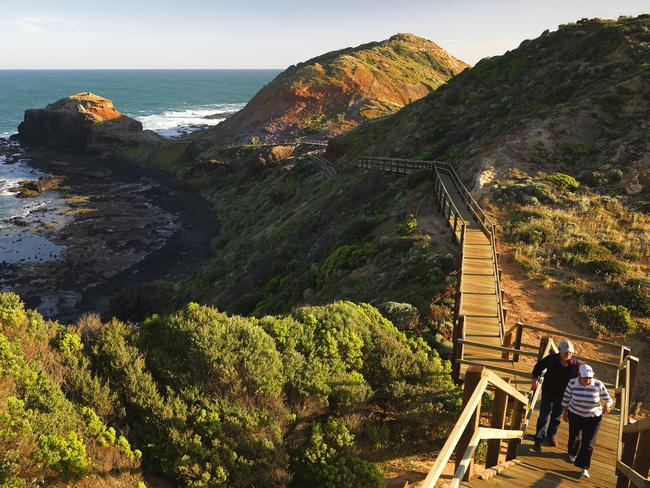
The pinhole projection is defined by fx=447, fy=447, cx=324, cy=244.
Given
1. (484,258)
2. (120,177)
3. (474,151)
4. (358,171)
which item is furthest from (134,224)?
(484,258)

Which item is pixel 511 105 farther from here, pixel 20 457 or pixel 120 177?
pixel 120 177

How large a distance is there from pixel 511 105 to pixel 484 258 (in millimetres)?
23271

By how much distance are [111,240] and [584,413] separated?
46052 millimetres

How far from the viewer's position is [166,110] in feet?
516

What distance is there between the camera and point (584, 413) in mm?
6734

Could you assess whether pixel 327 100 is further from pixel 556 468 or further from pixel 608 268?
pixel 556 468

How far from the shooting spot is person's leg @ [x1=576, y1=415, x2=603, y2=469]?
655 cm

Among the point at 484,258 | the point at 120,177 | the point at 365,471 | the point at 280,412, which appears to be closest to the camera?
the point at 365,471

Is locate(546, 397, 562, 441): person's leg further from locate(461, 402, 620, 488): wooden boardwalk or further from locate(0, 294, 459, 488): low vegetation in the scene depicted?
locate(0, 294, 459, 488): low vegetation

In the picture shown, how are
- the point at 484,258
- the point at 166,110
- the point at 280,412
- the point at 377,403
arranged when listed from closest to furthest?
the point at 280,412 → the point at 377,403 → the point at 484,258 → the point at 166,110

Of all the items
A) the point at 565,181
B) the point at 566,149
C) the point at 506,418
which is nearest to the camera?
the point at 506,418

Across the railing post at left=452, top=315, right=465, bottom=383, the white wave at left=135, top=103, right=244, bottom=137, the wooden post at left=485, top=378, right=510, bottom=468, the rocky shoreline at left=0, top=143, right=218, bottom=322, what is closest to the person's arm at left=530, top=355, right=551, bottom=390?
the wooden post at left=485, top=378, right=510, bottom=468

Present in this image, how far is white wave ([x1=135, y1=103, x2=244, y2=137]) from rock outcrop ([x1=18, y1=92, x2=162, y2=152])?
58.0ft

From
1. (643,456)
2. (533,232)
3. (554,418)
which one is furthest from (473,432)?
(533,232)
